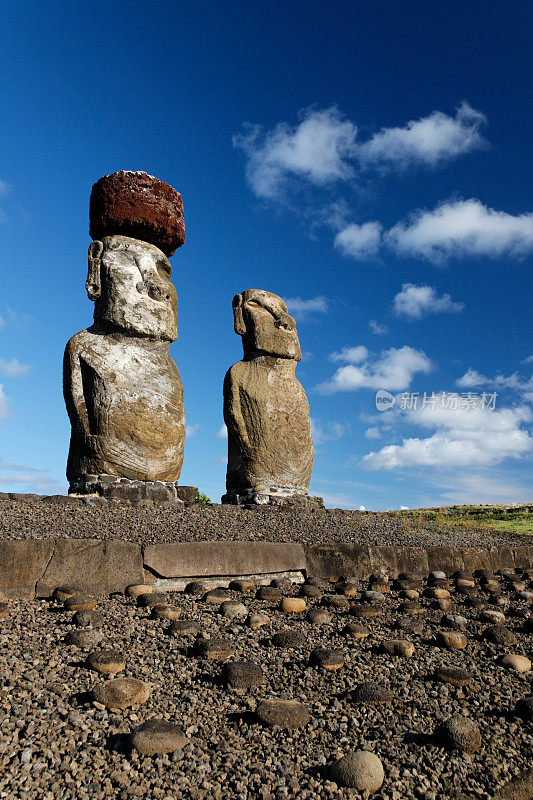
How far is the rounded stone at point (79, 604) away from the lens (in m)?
3.91

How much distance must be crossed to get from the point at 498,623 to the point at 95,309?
22.5ft

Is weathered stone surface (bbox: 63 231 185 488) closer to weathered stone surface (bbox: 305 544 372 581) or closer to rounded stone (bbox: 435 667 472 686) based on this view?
weathered stone surface (bbox: 305 544 372 581)

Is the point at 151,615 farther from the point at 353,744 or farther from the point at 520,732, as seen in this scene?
the point at 520,732

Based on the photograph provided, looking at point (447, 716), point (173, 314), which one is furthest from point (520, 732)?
point (173, 314)

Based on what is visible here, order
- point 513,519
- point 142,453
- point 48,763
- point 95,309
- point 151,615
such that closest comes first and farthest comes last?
point 48,763, point 151,615, point 142,453, point 95,309, point 513,519

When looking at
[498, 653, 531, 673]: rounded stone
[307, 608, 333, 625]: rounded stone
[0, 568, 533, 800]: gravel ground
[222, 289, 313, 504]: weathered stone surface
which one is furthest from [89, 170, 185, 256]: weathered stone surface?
[498, 653, 531, 673]: rounded stone

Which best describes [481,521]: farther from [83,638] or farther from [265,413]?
[83,638]

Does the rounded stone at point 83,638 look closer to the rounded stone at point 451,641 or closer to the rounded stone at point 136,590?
the rounded stone at point 136,590

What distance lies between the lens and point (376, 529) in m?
7.65

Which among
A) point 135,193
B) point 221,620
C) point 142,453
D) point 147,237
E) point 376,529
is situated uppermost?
point 135,193

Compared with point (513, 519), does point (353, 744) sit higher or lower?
lower

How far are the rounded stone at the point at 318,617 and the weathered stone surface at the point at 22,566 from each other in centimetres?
193

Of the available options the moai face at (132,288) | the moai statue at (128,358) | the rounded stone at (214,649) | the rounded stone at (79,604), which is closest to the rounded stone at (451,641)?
the rounded stone at (214,649)

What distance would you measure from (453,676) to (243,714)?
1198 mm
